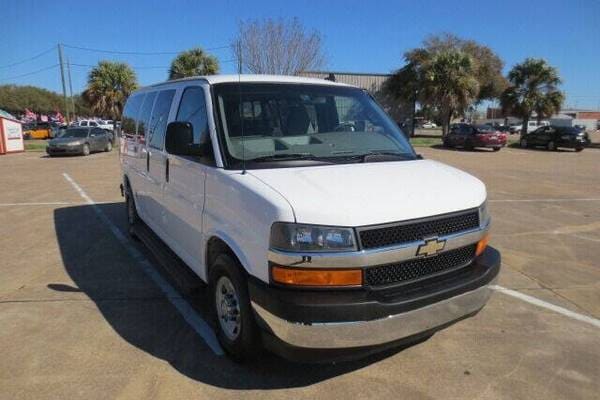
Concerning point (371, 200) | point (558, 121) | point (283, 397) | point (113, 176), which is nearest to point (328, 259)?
point (371, 200)

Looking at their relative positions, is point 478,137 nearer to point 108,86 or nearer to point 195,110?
point 195,110

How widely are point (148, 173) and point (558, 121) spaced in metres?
57.1

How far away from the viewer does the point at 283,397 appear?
304 cm

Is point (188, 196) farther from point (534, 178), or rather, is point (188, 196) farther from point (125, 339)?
point (534, 178)

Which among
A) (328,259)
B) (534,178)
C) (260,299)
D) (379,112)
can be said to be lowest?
(534,178)

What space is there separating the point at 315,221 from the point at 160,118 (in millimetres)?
2905

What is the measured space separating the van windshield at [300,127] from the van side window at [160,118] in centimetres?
115

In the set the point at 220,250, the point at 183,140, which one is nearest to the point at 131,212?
the point at 183,140

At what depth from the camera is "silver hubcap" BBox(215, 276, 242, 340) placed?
3.33 m

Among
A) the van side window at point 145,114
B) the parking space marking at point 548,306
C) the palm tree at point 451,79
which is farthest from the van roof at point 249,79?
the palm tree at point 451,79

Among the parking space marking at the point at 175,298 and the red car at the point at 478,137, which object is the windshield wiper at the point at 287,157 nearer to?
the parking space marking at the point at 175,298

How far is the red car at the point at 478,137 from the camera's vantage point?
2856 cm

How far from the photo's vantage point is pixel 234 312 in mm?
3371

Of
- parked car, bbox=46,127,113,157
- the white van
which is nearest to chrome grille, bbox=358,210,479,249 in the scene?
the white van
